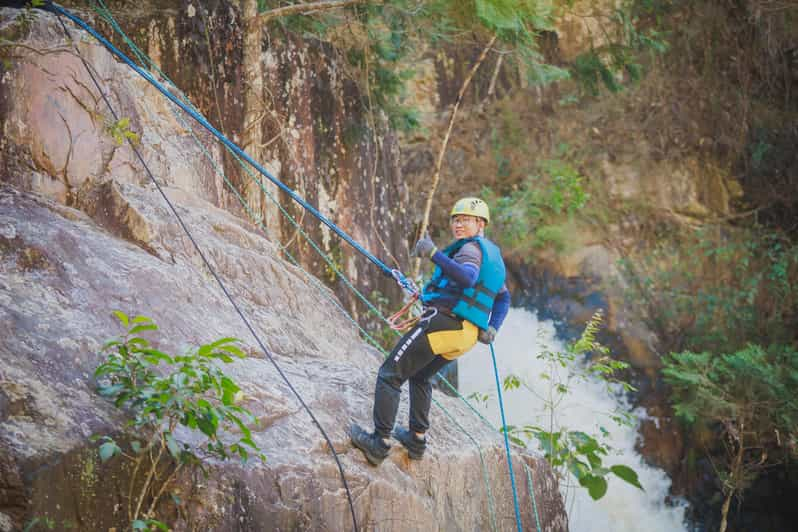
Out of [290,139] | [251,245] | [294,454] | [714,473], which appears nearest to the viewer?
[294,454]

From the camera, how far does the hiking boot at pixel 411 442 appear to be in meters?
4.22

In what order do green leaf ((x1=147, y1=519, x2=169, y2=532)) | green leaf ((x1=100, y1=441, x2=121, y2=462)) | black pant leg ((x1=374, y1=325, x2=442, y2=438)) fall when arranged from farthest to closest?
black pant leg ((x1=374, y1=325, x2=442, y2=438)) → green leaf ((x1=147, y1=519, x2=169, y2=532)) → green leaf ((x1=100, y1=441, x2=121, y2=462))

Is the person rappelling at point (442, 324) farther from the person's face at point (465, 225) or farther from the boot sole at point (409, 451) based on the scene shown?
the boot sole at point (409, 451)

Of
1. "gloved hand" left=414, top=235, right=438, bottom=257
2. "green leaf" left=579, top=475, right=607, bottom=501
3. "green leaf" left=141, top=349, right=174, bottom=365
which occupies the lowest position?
"green leaf" left=579, top=475, right=607, bottom=501

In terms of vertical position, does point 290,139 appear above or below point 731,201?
above

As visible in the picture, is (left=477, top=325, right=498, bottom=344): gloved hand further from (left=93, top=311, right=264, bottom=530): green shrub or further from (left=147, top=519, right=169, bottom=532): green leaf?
(left=147, top=519, right=169, bottom=532): green leaf

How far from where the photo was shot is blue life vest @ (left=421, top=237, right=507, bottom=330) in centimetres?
396

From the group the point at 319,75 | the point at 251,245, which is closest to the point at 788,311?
the point at 319,75

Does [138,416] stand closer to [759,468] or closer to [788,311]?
[759,468]

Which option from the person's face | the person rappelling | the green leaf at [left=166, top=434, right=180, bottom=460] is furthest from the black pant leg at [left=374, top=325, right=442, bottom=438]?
the green leaf at [left=166, top=434, right=180, bottom=460]

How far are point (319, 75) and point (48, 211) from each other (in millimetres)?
4745

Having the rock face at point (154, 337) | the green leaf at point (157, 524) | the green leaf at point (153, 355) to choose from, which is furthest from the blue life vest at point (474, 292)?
the green leaf at point (157, 524)

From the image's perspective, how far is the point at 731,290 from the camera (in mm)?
13039

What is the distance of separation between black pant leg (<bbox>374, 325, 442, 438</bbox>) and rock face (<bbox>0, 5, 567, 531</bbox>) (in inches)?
9.2
